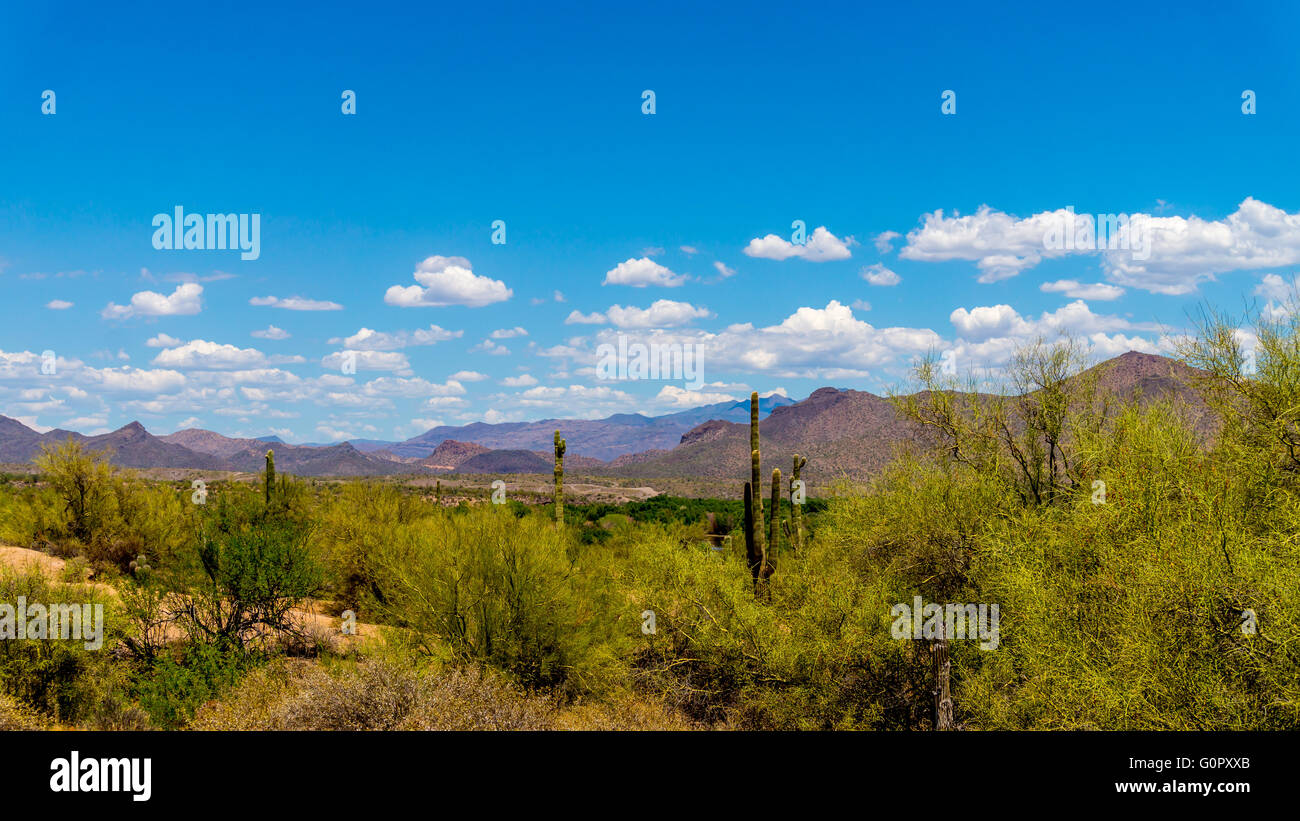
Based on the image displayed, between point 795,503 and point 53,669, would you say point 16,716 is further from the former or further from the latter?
point 795,503

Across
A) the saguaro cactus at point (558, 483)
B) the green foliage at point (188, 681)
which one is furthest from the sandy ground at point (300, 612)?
the saguaro cactus at point (558, 483)

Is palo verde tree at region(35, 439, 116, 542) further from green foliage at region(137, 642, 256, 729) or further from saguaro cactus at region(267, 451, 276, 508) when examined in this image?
green foliage at region(137, 642, 256, 729)

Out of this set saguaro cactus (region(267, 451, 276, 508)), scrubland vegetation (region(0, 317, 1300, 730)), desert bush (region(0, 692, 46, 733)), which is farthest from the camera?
saguaro cactus (region(267, 451, 276, 508))

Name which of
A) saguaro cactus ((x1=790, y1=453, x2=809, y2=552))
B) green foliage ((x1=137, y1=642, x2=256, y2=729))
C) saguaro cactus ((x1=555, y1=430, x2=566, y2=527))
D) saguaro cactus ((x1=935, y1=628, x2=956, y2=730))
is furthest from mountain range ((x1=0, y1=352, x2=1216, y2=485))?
green foliage ((x1=137, y1=642, x2=256, y2=729))

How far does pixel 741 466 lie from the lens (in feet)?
309

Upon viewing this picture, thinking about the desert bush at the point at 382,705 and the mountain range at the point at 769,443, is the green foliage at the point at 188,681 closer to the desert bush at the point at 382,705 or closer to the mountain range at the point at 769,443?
the desert bush at the point at 382,705

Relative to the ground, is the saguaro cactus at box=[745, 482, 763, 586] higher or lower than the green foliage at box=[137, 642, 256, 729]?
higher

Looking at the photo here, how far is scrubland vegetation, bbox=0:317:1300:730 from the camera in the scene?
6.80 meters

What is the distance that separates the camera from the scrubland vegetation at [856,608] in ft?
22.3
